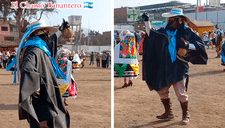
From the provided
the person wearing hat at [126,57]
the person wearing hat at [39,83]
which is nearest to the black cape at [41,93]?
the person wearing hat at [39,83]

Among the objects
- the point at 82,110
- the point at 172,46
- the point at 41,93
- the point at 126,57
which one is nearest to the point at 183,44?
the point at 172,46

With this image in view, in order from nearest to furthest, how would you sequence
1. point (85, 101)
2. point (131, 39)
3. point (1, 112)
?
1. point (1, 112)
2. point (85, 101)
3. point (131, 39)

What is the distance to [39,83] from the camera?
3010 mm

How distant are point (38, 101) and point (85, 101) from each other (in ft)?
13.4

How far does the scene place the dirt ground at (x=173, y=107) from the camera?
4.72 metres

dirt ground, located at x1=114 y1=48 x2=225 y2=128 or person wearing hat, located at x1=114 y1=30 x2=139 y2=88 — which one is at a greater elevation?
person wearing hat, located at x1=114 y1=30 x2=139 y2=88

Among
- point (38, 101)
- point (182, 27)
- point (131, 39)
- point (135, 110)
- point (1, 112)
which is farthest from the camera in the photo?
point (131, 39)

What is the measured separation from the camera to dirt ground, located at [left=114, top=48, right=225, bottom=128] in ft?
15.5

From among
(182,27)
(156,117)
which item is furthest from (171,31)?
(156,117)

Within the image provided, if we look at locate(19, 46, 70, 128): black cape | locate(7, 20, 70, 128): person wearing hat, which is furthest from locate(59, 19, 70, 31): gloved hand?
locate(19, 46, 70, 128): black cape

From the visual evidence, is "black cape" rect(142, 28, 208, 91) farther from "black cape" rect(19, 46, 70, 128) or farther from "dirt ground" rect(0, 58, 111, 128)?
"black cape" rect(19, 46, 70, 128)

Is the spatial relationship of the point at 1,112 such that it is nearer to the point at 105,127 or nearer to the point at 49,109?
the point at 105,127

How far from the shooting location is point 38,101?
3.12 m

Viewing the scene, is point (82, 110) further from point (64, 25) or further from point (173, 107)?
point (64, 25)
